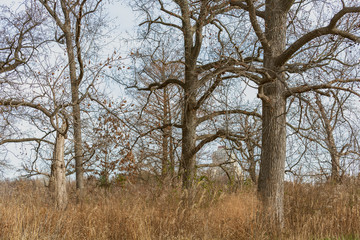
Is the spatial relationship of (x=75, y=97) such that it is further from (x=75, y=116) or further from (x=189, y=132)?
(x=189, y=132)

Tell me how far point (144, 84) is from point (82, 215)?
930cm

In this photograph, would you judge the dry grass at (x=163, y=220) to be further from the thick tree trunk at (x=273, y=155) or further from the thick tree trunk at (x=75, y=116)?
the thick tree trunk at (x=75, y=116)

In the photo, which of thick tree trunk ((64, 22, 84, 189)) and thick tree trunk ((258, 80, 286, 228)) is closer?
thick tree trunk ((258, 80, 286, 228))

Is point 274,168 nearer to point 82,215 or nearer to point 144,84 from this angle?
point 82,215

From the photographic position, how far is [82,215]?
7047 mm

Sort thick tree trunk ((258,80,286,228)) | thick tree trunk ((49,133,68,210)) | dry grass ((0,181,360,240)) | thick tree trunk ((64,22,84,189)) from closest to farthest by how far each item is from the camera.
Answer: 1. dry grass ((0,181,360,240))
2. thick tree trunk ((258,80,286,228))
3. thick tree trunk ((49,133,68,210))
4. thick tree trunk ((64,22,84,189))

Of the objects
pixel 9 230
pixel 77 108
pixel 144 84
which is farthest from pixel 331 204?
pixel 144 84

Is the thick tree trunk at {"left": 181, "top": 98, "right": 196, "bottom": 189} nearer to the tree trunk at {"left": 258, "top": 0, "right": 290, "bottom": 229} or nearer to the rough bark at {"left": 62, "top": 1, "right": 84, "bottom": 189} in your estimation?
the tree trunk at {"left": 258, "top": 0, "right": 290, "bottom": 229}

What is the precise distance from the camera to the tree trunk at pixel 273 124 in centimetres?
766

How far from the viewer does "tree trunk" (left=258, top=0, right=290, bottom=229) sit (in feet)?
25.1

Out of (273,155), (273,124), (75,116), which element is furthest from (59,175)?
(273,124)

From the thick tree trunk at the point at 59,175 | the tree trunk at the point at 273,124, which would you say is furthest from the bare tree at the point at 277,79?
the thick tree trunk at the point at 59,175

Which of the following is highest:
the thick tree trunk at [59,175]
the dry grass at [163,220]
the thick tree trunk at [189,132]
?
the thick tree trunk at [189,132]

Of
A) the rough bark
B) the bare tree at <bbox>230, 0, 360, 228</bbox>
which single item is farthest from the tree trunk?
the rough bark
